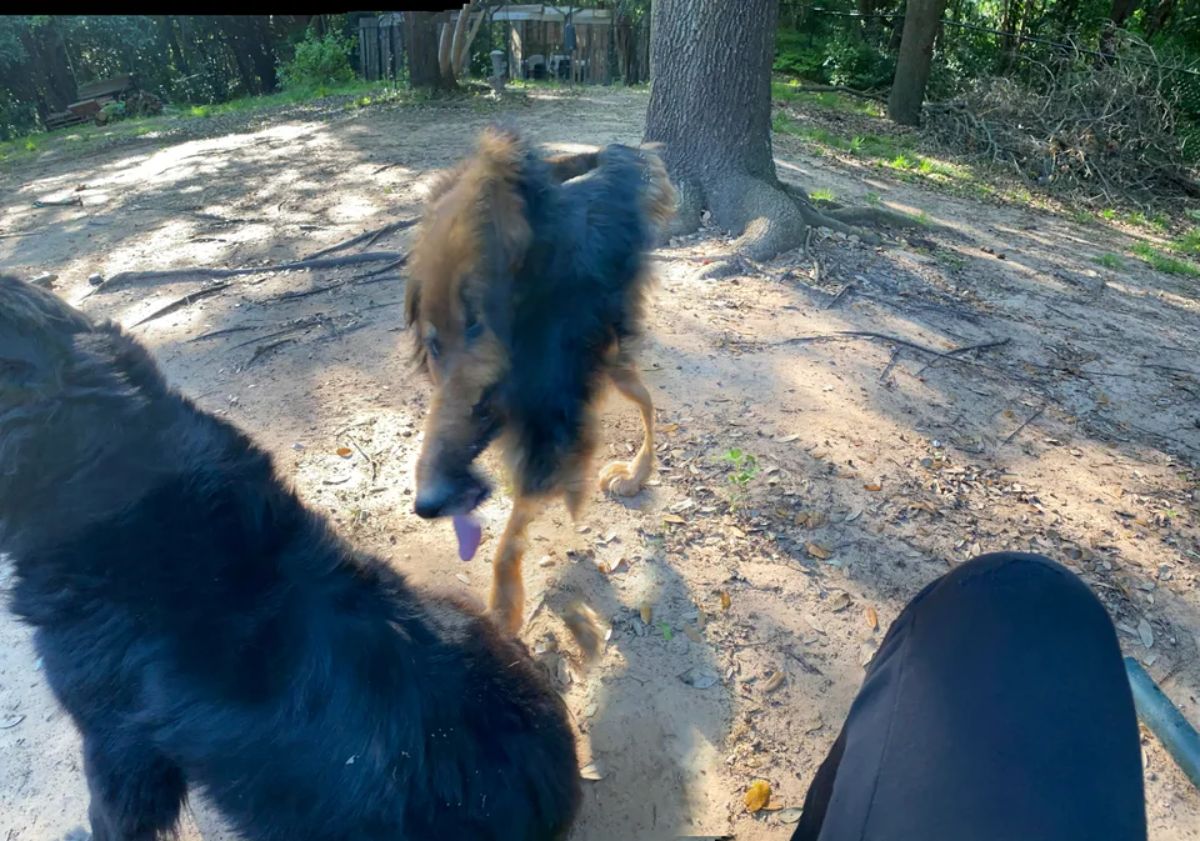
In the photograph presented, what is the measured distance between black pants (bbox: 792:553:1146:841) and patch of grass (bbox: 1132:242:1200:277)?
Result: 8651 millimetres

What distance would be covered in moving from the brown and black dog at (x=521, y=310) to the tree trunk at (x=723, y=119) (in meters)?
3.40

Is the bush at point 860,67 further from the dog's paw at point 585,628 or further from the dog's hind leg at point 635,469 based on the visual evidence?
the dog's paw at point 585,628

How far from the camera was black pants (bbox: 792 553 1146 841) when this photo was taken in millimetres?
1337

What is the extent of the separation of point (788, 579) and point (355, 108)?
12.8 metres

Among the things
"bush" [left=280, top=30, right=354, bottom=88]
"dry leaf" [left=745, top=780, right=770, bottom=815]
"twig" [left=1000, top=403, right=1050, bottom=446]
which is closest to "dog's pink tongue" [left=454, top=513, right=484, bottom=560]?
"dry leaf" [left=745, top=780, right=770, bottom=815]

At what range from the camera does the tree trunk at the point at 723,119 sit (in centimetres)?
638

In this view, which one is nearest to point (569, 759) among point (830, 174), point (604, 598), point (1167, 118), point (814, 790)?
point (814, 790)

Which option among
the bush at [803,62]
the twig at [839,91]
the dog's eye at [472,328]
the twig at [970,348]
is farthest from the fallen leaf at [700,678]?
the bush at [803,62]

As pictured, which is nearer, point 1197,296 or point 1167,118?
point 1197,296

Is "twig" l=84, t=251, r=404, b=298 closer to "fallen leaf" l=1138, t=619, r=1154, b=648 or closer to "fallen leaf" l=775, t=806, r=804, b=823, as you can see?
"fallen leaf" l=775, t=806, r=804, b=823

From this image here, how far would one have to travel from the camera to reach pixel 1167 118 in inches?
494

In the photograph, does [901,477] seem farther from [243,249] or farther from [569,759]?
[243,249]

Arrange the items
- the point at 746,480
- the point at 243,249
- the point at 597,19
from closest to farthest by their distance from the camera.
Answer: the point at 746,480 → the point at 243,249 → the point at 597,19

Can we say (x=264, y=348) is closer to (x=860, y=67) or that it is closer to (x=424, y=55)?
(x=424, y=55)
